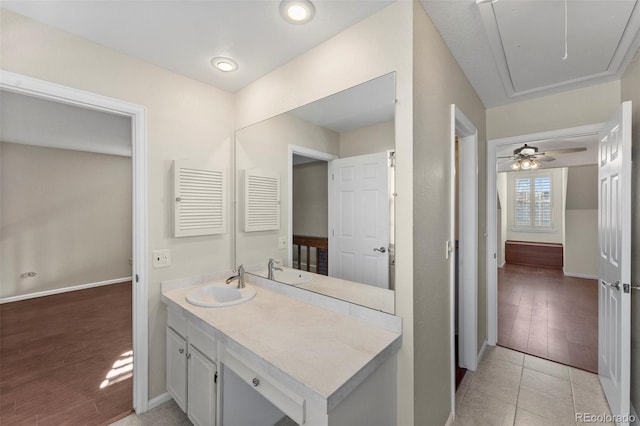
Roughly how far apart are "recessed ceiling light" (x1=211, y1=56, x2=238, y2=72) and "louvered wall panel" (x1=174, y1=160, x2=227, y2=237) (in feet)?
2.42

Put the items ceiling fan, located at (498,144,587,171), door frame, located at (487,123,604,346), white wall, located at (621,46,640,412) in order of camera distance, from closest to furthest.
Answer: white wall, located at (621,46,640,412), door frame, located at (487,123,604,346), ceiling fan, located at (498,144,587,171)

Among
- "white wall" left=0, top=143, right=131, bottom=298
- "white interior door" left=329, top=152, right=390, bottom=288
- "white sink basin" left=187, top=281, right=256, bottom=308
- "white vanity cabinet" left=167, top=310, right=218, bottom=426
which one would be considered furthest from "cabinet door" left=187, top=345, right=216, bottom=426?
"white wall" left=0, top=143, right=131, bottom=298

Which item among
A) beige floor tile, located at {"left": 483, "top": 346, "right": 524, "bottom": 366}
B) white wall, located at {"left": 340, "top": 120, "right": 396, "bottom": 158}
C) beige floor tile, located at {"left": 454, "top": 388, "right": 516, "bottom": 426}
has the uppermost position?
white wall, located at {"left": 340, "top": 120, "right": 396, "bottom": 158}

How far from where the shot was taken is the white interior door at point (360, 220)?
1467 millimetres

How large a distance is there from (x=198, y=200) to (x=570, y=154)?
6.30 meters

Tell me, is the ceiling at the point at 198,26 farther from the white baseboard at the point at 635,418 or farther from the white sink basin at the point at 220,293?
the white baseboard at the point at 635,418

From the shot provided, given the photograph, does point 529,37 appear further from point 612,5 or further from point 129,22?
Result: point 129,22

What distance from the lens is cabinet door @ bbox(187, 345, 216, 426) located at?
150 centimetres

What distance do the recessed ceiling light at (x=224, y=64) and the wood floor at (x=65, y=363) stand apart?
2.53 m

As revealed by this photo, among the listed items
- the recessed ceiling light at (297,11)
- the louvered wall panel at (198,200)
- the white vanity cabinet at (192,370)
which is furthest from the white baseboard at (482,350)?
the recessed ceiling light at (297,11)

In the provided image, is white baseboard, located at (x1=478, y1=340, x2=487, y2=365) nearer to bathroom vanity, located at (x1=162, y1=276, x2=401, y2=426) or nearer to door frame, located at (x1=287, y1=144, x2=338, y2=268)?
bathroom vanity, located at (x1=162, y1=276, x2=401, y2=426)

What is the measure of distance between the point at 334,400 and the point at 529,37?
2.26 m

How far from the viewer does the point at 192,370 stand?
1671 mm

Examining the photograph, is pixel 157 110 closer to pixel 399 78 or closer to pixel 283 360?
pixel 399 78
